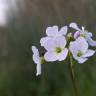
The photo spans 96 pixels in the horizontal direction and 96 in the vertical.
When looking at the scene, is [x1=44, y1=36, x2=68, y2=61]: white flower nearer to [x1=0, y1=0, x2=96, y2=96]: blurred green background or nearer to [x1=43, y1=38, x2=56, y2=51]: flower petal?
[x1=43, y1=38, x2=56, y2=51]: flower petal

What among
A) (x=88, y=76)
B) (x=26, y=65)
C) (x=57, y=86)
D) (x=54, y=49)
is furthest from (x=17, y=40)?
(x=54, y=49)

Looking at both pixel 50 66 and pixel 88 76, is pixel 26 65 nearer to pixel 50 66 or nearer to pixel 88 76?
pixel 50 66

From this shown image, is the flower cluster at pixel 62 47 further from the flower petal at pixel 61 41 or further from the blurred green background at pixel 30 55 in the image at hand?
the blurred green background at pixel 30 55

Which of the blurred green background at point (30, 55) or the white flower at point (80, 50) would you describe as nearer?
the white flower at point (80, 50)

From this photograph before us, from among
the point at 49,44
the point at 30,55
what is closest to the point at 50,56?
the point at 49,44

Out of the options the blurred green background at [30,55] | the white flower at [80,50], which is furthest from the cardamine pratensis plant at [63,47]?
the blurred green background at [30,55]

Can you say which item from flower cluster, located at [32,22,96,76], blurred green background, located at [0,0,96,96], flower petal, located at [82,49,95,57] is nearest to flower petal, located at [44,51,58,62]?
flower cluster, located at [32,22,96,76]
